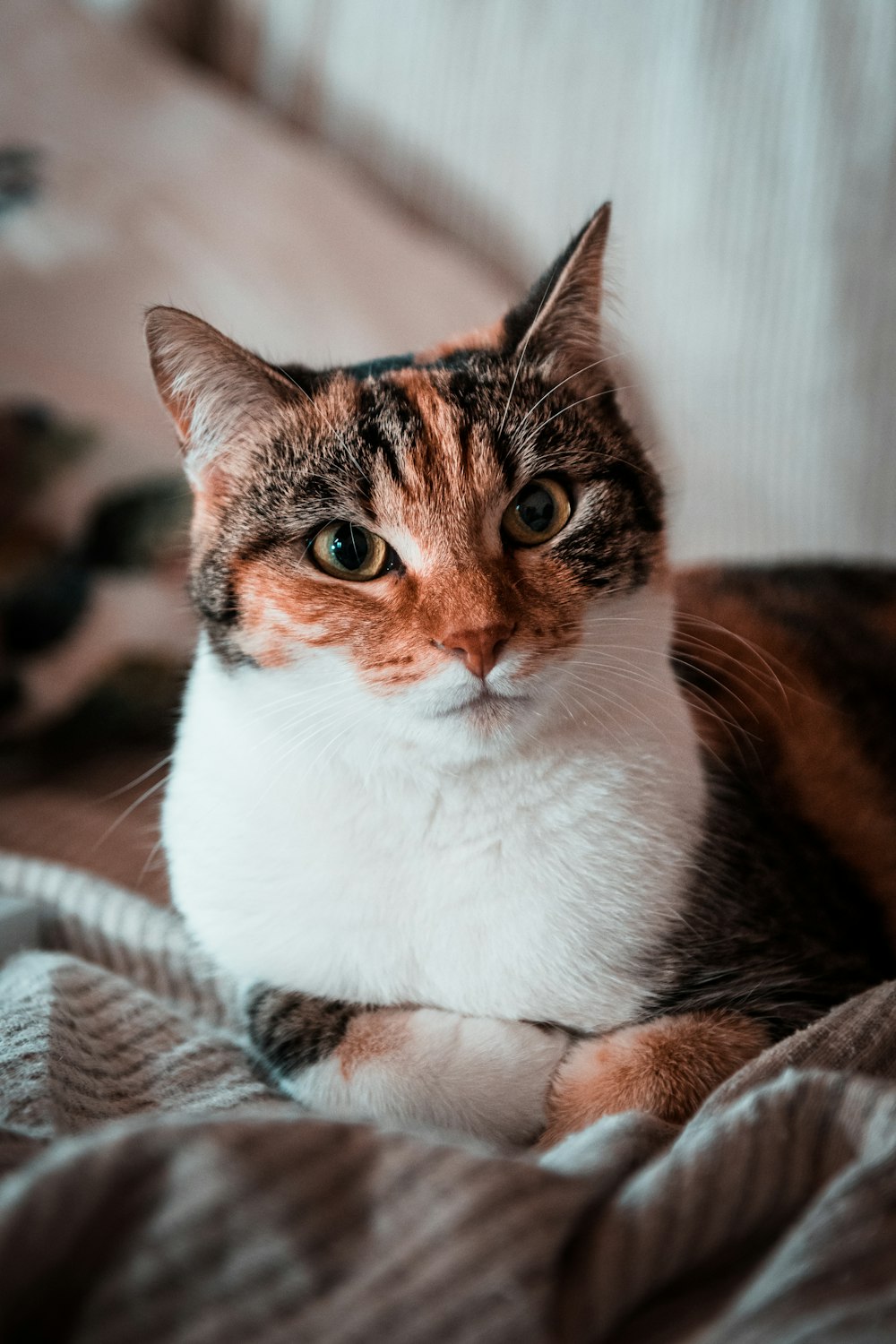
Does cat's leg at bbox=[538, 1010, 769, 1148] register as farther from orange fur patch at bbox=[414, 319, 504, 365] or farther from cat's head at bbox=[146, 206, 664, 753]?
orange fur patch at bbox=[414, 319, 504, 365]

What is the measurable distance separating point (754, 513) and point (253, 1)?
1259 millimetres

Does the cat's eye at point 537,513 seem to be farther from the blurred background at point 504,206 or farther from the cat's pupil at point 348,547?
the blurred background at point 504,206

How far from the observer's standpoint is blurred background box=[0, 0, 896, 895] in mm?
1535

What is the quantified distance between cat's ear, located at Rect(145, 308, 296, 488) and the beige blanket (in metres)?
0.52

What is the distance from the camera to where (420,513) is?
76 cm

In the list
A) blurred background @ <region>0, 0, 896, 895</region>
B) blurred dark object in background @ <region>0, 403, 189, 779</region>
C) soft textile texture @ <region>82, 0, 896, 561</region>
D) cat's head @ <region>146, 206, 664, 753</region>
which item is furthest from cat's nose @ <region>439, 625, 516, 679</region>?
soft textile texture @ <region>82, 0, 896, 561</region>

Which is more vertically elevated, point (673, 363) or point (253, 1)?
point (253, 1)

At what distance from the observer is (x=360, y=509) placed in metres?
0.77

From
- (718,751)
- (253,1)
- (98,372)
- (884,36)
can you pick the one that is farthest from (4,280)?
(884,36)

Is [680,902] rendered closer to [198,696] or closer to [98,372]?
[198,696]

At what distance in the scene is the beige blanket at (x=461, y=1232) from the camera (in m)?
0.44

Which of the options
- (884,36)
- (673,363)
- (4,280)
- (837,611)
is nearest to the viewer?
(837,611)

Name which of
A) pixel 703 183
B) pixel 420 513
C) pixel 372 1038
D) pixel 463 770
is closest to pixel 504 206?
pixel 703 183

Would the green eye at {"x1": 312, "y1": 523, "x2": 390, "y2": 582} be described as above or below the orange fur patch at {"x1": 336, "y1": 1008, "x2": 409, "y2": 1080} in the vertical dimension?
above
